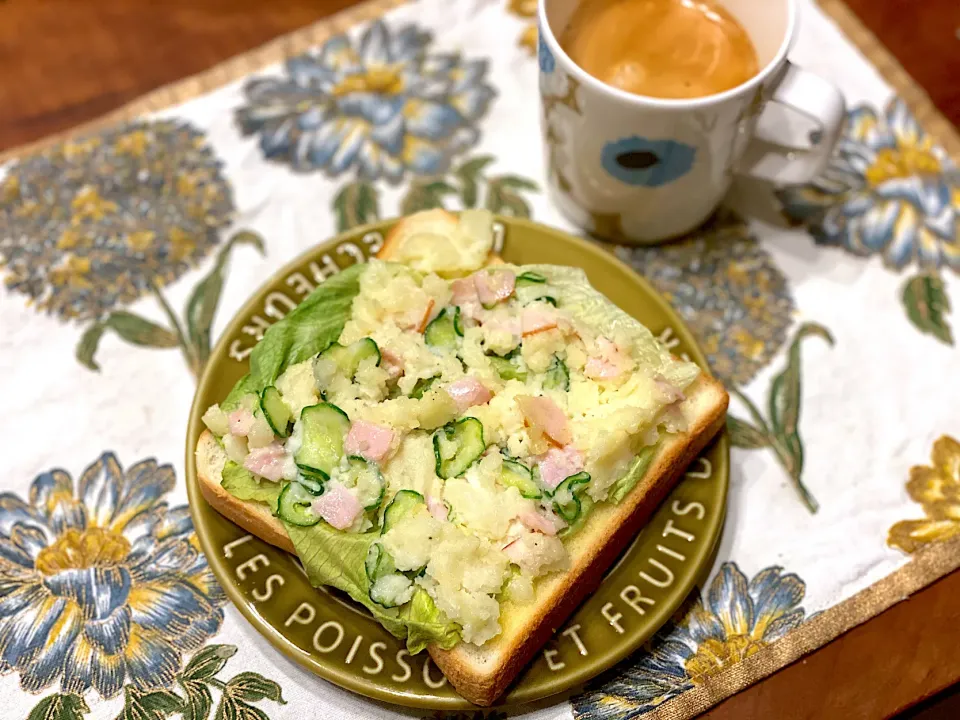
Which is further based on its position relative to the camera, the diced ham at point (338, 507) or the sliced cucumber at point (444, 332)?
the sliced cucumber at point (444, 332)

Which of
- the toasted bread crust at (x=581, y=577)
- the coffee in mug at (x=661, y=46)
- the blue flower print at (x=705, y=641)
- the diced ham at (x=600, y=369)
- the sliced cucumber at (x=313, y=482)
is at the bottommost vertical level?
the blue flower print at (x=705, y=641)

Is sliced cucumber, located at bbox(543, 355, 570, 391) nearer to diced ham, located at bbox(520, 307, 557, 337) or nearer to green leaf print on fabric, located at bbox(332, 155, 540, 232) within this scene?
diced ham, located at bbox(520, 307, 557, 337)

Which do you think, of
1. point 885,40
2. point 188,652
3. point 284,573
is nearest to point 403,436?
point 284,573

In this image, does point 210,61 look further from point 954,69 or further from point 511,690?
point 954,69

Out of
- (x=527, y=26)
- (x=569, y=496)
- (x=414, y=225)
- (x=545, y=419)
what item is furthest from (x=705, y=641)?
(x=527, y=26)

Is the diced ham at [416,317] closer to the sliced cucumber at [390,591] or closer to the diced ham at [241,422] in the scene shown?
the diced ham at [241,422]

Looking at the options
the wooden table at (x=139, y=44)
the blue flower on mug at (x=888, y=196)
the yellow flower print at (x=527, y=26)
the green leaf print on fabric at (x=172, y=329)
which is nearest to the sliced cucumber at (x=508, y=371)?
the green leaf print on fabric at (x=172, y=329)

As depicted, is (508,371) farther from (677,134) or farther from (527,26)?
(527,26)
